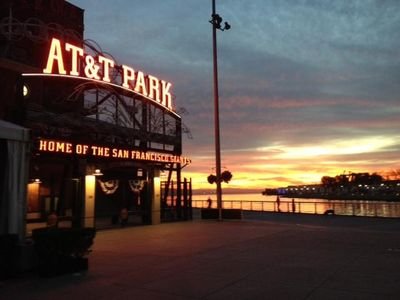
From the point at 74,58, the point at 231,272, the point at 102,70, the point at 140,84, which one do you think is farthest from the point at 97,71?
the point at 231,272

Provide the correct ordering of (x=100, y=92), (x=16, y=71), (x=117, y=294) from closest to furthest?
(x=117, y=294) → (x=16, y=71) → (x=100, y=92)

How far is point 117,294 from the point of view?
8.38 meters

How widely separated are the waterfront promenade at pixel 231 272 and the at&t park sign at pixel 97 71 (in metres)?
8.79

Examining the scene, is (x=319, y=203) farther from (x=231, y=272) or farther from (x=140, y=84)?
(x=231, y=272)

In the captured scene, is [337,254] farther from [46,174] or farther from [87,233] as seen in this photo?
[46,174]

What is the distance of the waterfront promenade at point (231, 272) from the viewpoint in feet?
27.5

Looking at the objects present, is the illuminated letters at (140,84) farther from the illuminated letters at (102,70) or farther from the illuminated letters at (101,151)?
the illuminated letters at (101,151)

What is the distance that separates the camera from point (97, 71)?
23188mm

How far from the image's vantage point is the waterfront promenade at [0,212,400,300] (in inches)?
330

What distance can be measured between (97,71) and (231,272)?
15.7 meters

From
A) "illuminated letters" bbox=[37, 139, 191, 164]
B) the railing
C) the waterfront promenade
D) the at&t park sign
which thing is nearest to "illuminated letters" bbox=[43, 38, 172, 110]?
the at&t park sign

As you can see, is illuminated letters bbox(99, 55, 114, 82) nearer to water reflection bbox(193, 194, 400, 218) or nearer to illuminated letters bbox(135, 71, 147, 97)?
illuminated letters bbox(135, 71, 147, 97)

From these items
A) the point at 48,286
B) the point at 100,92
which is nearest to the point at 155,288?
the point at 48,286

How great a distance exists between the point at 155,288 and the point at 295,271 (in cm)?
333
